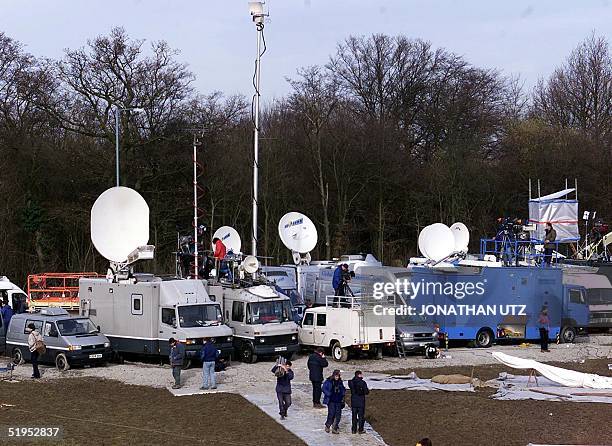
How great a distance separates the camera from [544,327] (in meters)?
35.8

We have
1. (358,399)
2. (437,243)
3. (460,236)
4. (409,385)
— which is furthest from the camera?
(460,236)

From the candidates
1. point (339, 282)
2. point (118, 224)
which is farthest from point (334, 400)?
point (118, 224)

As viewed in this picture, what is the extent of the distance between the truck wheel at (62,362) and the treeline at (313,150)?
1796cm

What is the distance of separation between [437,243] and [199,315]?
44.5 feet

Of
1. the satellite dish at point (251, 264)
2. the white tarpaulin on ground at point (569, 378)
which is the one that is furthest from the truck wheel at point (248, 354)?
the white tarpaulin on ground at point (569, 378)

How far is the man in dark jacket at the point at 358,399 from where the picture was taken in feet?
66.8

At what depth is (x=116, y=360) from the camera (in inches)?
1273

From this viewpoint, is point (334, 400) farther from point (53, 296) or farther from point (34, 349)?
point (53, 296)

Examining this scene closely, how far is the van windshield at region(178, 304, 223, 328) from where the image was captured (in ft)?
101

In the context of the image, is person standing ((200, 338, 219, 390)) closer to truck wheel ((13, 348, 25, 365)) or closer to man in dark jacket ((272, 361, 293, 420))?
man in dark jacket ((272, 361, 293, 420))

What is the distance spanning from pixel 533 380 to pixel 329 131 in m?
35.9

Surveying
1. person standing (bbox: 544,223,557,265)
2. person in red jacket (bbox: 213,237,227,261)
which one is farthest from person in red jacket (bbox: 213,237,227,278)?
person standing (bbox: 544,223,557,265)

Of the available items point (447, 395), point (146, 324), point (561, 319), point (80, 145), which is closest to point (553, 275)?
point (561, 319)

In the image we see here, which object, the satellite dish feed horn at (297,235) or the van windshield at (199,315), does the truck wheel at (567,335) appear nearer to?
the satellite dish feed horn at (297,235)
